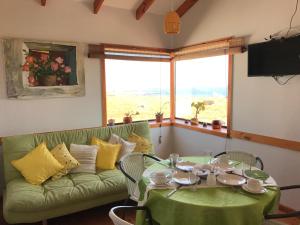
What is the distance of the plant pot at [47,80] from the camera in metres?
3.44

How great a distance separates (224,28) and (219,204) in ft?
8.66

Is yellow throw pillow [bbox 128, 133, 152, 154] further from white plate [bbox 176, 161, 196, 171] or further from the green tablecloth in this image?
the green tablecloth

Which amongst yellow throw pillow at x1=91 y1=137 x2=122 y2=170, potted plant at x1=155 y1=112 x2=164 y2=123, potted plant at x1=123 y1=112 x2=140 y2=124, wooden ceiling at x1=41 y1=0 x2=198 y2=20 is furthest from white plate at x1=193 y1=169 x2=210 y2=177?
wooden ceiling at x1=41 y1=0 x2=198 y2=20

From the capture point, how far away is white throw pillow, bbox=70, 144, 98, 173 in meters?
3.04

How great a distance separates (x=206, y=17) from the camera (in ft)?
12.5

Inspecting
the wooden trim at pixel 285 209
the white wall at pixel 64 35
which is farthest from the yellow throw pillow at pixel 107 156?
the wooden trim at pixel 285 209

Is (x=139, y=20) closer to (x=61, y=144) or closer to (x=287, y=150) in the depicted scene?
(x=61, y=144)

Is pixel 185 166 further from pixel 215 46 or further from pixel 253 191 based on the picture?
pixel 215 46

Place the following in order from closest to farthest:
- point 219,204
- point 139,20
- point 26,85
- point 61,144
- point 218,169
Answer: point 219,204, point 218,169, point 61,144, point 26,85, point 139,20

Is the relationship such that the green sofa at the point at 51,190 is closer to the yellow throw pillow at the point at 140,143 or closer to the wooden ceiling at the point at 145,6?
the yellow throw pillow at the point at 140,143

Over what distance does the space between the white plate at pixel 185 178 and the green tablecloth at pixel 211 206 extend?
11 cm

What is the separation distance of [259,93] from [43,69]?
280 cm

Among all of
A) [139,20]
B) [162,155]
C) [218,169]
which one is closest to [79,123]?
[162,155]

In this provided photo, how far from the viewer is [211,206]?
5.33ft
